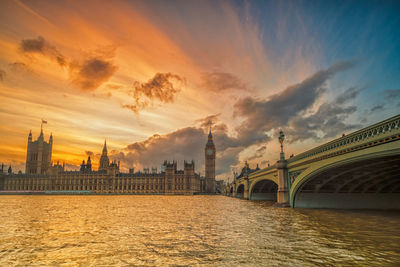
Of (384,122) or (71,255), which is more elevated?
(384,122)

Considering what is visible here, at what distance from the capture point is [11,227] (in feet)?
68.2

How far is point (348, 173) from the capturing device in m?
27.5

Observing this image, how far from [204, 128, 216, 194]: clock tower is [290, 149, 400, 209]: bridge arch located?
142m

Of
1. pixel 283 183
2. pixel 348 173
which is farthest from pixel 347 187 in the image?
pixel 348 173

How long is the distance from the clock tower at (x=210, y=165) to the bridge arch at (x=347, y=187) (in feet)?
466

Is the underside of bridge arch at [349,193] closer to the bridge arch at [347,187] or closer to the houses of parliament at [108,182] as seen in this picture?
the bridge arch at [347,187]

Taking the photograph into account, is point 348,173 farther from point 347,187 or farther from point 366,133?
point 366,133

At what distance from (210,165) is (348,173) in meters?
159

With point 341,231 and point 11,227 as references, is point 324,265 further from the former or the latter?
point 11,227

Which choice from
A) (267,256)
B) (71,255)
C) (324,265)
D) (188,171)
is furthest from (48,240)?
(188,171)

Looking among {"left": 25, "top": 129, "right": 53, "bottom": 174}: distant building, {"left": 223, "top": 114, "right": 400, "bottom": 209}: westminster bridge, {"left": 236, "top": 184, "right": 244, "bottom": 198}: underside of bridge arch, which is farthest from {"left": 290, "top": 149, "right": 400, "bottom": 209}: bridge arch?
{"left": 25, "top": 129, "right": 53, "bottom": 174}: distant building

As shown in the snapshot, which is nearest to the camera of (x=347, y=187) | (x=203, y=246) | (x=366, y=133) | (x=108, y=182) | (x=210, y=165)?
(x=203, y=246)

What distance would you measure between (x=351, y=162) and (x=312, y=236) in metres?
7.92

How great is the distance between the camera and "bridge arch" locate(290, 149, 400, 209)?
26.3 metres
